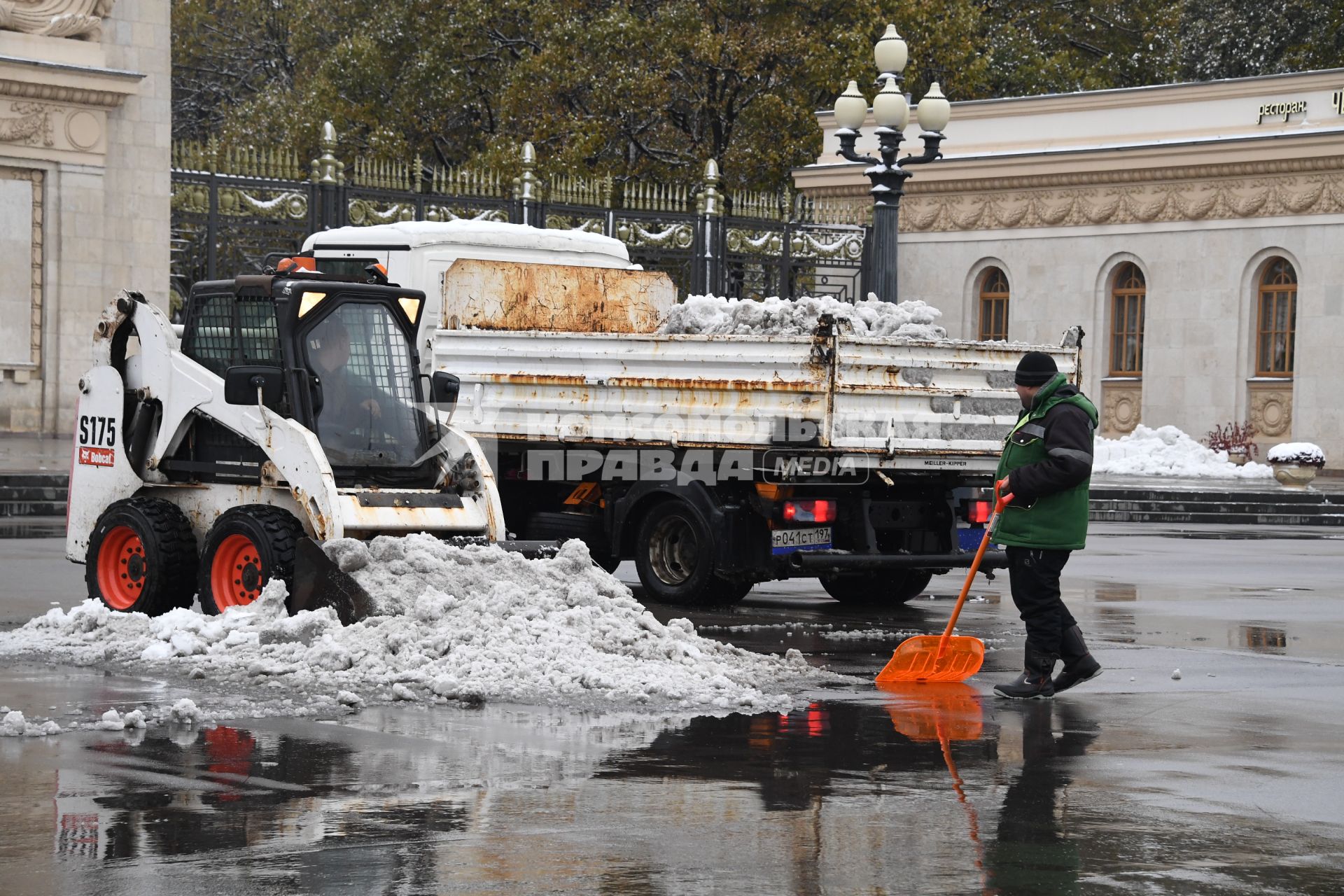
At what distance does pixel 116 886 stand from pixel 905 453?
8954mm

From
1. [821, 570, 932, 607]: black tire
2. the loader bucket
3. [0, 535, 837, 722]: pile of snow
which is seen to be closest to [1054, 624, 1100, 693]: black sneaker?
[0, 535, 837, 722]: pile of snow

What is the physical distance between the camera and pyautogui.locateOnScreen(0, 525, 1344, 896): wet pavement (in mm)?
6043

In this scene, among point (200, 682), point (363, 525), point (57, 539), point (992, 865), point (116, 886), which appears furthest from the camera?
point (57, 539)

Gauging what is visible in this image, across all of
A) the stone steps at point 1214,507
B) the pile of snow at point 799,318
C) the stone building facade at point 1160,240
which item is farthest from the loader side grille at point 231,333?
the stone building facade at point 1160,240

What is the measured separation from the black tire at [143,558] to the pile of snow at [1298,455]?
21.2 meters

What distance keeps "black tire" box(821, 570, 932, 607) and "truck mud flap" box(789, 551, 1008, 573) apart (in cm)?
60

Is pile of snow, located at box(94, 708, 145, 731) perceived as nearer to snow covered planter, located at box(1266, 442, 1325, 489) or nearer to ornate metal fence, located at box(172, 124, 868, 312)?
ornate metal fence, located at box(172, 124, 868, 312)

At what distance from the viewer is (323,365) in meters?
12.0

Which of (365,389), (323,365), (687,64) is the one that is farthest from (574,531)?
(687,64)

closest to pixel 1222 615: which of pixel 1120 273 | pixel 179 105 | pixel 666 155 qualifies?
pixel 1120 273

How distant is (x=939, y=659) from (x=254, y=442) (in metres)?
4.12

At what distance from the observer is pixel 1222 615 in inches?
565

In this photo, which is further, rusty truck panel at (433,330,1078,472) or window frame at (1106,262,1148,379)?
window frame at (1106,262,1148,379)

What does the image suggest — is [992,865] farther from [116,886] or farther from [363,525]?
[363,525]
